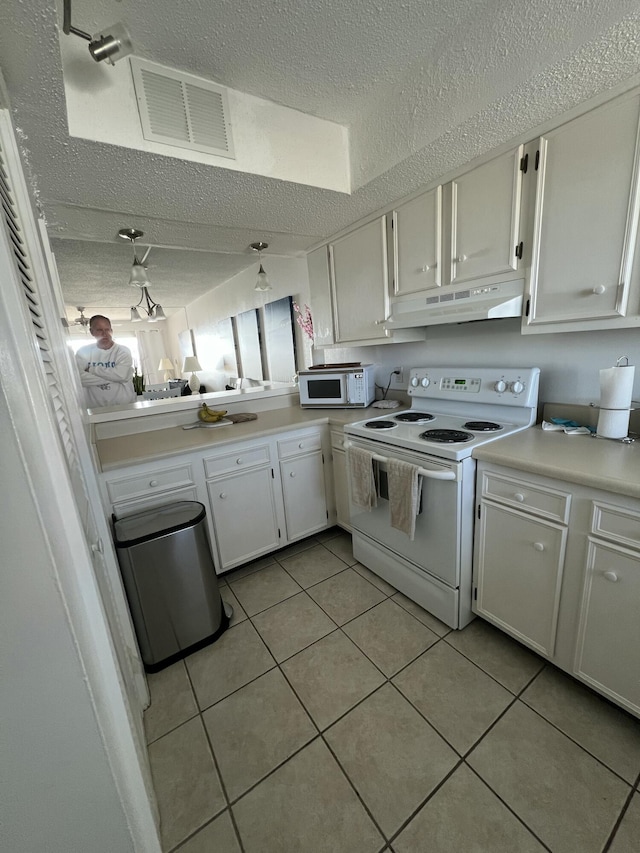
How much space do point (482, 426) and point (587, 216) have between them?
3.00 ft

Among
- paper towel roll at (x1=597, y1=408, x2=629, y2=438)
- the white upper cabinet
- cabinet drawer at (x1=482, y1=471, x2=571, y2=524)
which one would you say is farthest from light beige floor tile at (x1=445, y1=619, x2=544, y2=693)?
the white upper cabinet

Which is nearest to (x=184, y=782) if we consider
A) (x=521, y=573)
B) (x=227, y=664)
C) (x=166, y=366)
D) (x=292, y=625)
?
(x=227, y=664)

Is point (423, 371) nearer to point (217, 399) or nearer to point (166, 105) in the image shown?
point (217, 399)

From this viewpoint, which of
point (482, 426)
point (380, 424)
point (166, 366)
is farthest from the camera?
point (166, 366)

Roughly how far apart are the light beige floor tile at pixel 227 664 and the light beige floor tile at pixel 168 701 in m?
0.03

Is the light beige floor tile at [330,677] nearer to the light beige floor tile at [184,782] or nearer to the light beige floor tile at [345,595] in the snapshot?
the light beige floor tile at [345,595]

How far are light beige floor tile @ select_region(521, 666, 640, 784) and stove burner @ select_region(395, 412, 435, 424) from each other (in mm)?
1224

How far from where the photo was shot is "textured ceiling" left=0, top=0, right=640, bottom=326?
104 cm

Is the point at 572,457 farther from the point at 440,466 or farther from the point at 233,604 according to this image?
the point at 233,604

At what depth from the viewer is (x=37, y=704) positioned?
1.62 feet

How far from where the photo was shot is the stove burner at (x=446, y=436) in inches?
61.9

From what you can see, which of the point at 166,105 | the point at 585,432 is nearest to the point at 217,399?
the point at 166,105

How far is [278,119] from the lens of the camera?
155 cm

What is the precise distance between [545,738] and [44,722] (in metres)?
1.53
